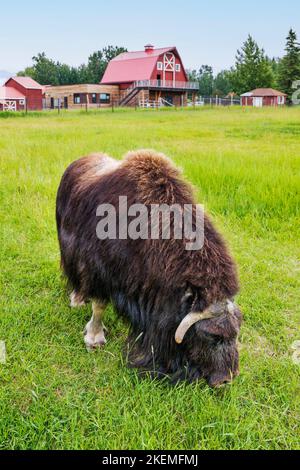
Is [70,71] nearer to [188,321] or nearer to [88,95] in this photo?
[88,95]

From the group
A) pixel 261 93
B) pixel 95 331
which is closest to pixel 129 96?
pixel 261 93

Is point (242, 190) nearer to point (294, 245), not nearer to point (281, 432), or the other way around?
point (294, 245)

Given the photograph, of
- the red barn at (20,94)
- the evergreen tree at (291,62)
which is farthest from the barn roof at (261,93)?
the red barn at (20,94)

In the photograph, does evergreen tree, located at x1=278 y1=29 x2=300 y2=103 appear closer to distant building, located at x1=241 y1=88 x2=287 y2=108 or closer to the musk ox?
distant building, located at x1=241 y1=88 x2=287 y2=108

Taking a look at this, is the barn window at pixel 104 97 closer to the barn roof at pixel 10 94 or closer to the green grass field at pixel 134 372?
the barn roof at pixel 10 94

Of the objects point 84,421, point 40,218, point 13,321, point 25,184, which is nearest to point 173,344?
point 84,421

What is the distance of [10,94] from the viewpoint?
34.8 metres

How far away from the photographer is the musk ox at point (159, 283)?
5.69 feet

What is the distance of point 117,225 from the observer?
2.02 m

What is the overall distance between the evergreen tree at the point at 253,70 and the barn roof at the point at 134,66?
1421cm

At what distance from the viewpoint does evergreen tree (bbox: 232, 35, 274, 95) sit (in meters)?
46.7

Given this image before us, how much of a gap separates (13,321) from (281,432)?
159 centimetres

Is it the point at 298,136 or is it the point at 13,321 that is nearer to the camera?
the point at 13,321

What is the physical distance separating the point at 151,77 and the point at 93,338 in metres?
34.1
